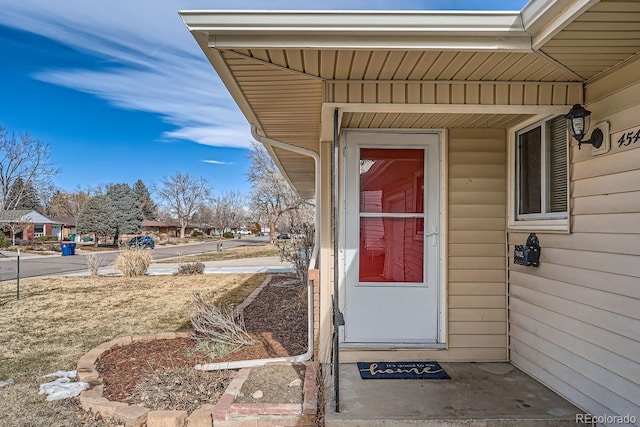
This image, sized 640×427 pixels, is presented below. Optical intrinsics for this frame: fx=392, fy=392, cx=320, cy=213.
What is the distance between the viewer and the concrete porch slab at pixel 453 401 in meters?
2.41

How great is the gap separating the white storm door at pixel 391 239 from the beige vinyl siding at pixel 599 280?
35.1 inches

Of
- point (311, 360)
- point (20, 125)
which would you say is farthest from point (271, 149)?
point (20, 125)

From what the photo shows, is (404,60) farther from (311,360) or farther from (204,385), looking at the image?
(204,385)

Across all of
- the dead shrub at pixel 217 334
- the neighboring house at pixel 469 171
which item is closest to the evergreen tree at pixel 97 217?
the dead shrub at pixel 217 334

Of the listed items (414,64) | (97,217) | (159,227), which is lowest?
(159,227)

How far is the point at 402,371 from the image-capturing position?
3162 mm

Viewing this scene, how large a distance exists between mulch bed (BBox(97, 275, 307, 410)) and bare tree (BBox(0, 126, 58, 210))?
104 ft

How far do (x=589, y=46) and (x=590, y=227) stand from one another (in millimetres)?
1074

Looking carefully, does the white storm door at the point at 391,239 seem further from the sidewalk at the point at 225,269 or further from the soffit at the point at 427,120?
the sidewalk at the point at 225,269

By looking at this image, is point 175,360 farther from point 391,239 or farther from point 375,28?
point 375,28

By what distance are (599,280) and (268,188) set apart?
26748 millimetres

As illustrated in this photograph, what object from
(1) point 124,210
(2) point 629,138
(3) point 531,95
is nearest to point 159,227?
(1) point 124,210

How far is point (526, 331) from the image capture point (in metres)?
3.15

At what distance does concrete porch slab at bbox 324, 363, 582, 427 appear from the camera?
2.41m
